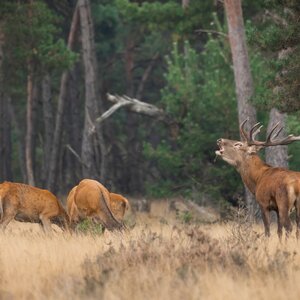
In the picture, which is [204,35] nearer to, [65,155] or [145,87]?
[65,155]

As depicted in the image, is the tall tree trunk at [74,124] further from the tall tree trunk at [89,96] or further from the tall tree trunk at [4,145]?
the tall tree trunk at [89,96]

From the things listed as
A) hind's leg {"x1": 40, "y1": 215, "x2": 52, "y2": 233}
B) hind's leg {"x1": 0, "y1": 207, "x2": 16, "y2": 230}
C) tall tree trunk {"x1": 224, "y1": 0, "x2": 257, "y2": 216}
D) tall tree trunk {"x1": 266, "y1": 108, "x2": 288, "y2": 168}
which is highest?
tall tree trunk {"x1": 224, "y1": 0, "x2": 257, "y2": 216}

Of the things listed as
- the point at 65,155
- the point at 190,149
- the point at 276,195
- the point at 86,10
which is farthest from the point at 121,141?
the point at 276,195

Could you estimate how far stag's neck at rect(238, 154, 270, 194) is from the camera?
14.4 metres

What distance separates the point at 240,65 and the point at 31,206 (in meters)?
5.98

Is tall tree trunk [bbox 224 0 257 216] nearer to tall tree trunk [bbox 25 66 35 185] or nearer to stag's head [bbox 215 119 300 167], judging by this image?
stag's head [bbox 215 119 300 167]

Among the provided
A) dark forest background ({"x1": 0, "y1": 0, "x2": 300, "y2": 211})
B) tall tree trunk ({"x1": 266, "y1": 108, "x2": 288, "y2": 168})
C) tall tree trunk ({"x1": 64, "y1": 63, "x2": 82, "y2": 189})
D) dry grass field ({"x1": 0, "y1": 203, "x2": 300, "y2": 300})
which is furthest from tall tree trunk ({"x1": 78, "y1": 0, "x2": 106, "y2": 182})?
dry grass field ({"x1": 0, "y1": 203, "x2": 300, "y2": 300})

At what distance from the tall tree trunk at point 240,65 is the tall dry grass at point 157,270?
6.98 meters

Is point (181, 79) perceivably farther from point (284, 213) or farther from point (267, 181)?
point (284, 213)

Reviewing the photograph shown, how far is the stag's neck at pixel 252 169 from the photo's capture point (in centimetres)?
1435

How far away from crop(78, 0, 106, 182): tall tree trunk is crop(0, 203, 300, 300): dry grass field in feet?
53.4

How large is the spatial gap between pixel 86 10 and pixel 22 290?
19599 millimetres

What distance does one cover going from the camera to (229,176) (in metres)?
21.5

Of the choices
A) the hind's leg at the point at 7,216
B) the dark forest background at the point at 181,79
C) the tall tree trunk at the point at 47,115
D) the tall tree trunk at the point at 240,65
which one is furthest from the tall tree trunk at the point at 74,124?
the hind's leg at the point at 7,216
